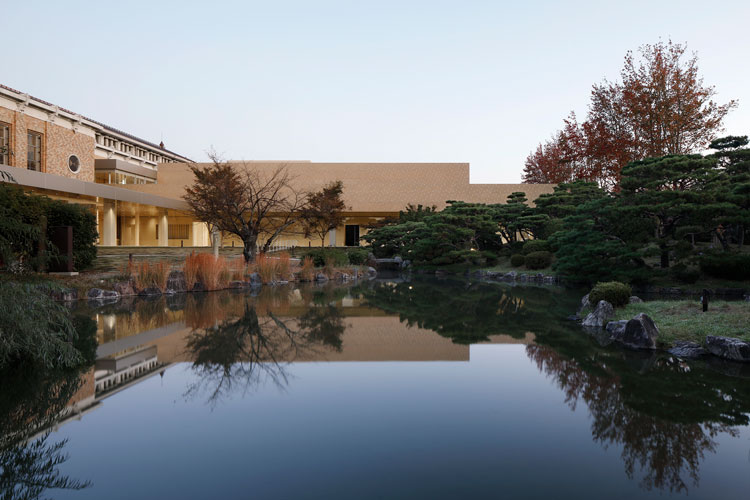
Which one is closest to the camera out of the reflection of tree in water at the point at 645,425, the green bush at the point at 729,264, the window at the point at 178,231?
the reflection of tree in water at the point at 645,425

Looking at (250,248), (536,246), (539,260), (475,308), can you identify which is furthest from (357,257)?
(475,308)

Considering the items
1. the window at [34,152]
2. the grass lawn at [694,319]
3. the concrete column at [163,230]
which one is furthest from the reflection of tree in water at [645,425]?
the concrete column at [163,230]

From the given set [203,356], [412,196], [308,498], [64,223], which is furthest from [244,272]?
[412,196]

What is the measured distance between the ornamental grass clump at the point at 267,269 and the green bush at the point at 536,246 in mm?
9925

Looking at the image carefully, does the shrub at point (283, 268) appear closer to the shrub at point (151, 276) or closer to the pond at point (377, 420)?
the shrub at point (151, 276)

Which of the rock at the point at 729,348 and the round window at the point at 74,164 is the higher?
the round window at the point at 74,164

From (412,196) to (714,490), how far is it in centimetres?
3071

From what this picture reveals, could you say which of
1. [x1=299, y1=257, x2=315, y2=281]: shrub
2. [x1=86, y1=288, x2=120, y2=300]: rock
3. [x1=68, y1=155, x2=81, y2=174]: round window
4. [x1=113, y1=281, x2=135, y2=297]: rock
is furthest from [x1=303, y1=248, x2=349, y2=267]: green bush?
[x1=68, y1=155, x2=81, y2=174]: round window

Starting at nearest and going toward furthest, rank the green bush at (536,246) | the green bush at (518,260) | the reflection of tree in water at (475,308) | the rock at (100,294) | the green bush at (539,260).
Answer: the reflection of tree in water at (475,308) → the rock at (100,294) → the green bush at (539,260) → the green bush at (536,246) → the green bush at (518,260)

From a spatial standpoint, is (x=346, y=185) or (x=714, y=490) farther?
(x=346, y=185)

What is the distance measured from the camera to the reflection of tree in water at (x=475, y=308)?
24.6ft

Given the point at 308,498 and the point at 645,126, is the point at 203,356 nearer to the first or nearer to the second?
the point at 308,498

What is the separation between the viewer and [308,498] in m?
2.43

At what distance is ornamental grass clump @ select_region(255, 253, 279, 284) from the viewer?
15.0 m
